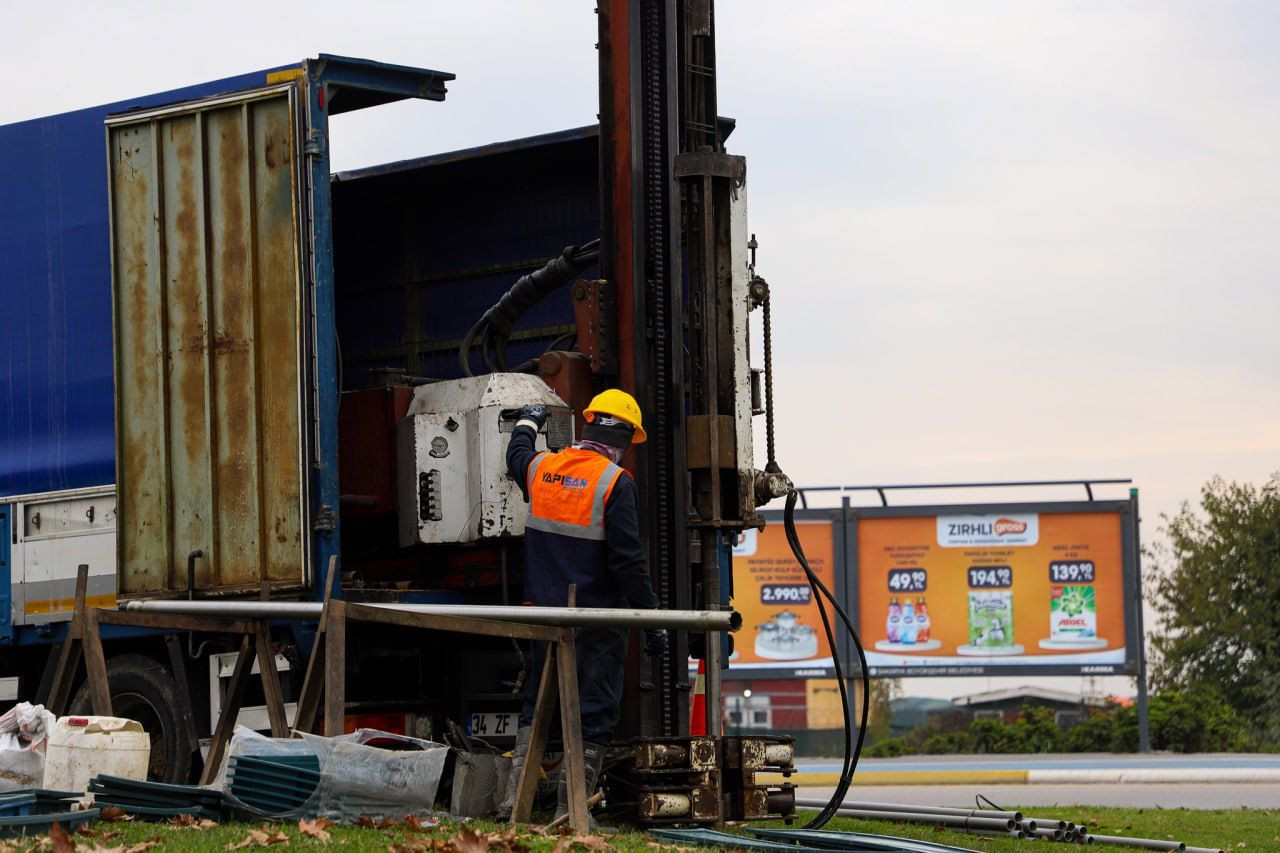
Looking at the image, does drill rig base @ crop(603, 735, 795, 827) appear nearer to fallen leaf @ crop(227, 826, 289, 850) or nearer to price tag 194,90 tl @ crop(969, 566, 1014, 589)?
fallen leaf @ crop(227, 826, 289, 850)

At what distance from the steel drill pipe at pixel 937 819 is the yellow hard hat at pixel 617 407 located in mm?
2783

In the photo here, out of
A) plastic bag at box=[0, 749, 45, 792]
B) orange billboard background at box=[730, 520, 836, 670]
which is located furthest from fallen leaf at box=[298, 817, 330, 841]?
orange billboard background at box=[730, 520, 836, 670]

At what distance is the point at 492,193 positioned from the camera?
37.1 ft

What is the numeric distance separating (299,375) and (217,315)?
70cm

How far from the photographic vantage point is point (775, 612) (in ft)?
93.2

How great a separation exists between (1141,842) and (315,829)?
4525 mm

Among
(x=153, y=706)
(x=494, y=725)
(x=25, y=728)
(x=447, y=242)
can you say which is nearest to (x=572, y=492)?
(x=494, y=725)

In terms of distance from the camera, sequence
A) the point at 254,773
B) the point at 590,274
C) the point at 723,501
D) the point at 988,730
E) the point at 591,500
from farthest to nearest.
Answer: the point at 988,730 → the point at 590,274 → the point at 723,501 → the point at 591,500 → the point at 254,773

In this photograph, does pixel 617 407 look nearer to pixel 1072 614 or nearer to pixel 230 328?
pixel 230 328

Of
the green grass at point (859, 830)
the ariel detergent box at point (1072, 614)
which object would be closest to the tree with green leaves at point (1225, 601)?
the ariel detergent box at point (1072, 614)

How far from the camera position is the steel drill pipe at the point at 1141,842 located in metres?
9.30

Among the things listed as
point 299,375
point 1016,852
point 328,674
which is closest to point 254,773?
point 328,674

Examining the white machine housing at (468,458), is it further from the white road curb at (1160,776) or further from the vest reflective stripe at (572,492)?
the white road curb at (1160,776)

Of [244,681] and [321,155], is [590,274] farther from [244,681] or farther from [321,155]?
[244,681]
